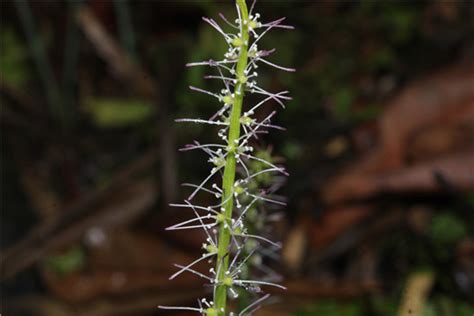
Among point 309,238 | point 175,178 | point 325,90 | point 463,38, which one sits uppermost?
point 463,38

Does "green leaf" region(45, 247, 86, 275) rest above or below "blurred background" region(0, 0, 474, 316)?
below

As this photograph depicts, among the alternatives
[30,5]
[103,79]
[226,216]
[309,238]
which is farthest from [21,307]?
[226,216]

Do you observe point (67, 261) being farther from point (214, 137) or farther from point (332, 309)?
point (332, 309)

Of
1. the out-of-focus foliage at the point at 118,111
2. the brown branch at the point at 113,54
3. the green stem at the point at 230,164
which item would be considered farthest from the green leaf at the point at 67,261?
the green stem at the point at 230,164

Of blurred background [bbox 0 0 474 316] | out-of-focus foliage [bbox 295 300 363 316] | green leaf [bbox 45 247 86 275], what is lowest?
green leaf [bbox 45 247 86 275]

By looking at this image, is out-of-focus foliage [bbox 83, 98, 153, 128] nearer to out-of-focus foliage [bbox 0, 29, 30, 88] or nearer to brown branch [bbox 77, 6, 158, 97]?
brown branch [bbox 77, 6, 158, 97]

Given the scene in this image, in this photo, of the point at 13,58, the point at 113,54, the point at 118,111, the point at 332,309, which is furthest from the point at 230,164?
the point at 13,58

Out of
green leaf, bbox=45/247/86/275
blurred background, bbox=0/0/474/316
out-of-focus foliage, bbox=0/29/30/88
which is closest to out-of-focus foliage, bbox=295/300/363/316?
blurred background, bbox=0/0/474/316

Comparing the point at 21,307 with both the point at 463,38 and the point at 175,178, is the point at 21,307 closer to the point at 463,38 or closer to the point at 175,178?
the point at 175,178

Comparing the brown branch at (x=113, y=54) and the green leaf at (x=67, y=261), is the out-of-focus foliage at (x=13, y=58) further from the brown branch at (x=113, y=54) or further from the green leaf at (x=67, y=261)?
the green leaf at (x=67, y=261)
